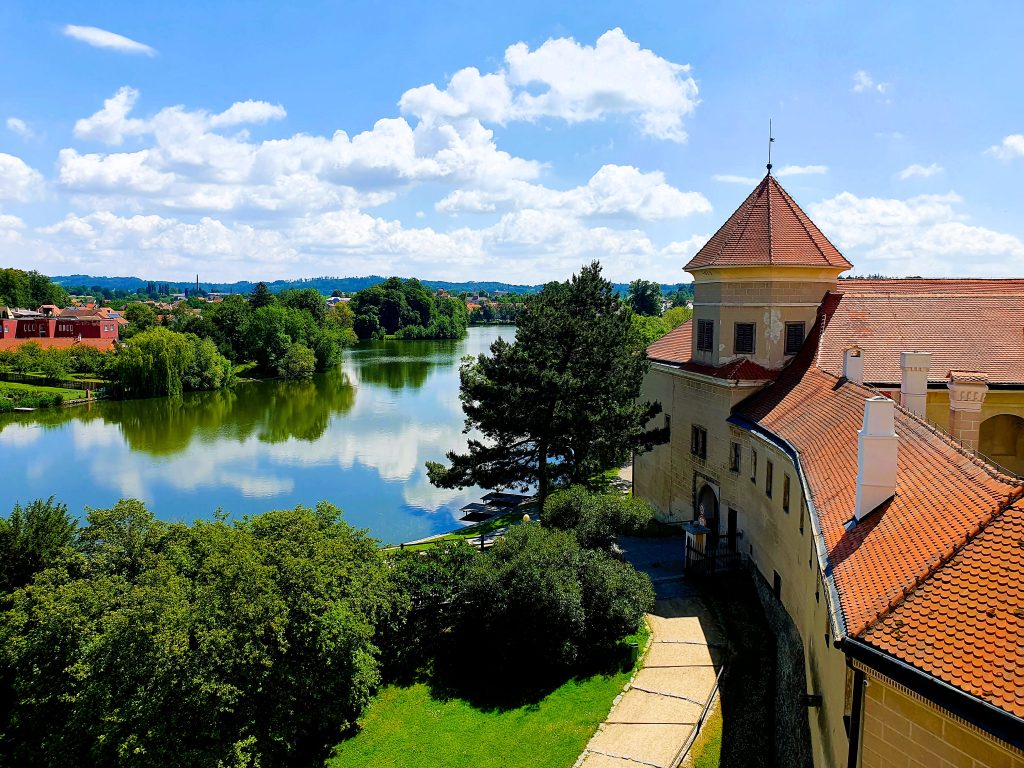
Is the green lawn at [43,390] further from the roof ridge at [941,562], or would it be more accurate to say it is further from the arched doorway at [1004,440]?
the roof ridge at [941,562]

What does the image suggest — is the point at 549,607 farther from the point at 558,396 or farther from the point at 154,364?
the point at 154,364

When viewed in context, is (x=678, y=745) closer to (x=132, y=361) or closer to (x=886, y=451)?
(x=886, y=451)

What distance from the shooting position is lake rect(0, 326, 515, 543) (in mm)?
32844

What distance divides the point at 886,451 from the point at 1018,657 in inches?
146

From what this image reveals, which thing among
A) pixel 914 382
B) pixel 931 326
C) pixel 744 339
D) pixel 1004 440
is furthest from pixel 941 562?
pixel 931 326

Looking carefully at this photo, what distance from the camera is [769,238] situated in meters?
20.3

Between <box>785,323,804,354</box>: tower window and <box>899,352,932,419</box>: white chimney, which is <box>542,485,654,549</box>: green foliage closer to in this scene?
<box>785,323,804,354</box>: tower window

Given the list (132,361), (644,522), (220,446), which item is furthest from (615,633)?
(132,361)

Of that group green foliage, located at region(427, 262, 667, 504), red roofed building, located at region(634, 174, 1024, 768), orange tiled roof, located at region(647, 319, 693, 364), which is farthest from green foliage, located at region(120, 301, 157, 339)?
red roofed building, located at region(634, 174, 1024, 768)

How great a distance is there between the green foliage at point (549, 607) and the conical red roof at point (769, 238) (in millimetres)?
9636

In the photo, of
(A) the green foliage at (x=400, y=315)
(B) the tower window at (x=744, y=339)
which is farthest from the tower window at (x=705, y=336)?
(A) the green foliage at (x=400, y=315)

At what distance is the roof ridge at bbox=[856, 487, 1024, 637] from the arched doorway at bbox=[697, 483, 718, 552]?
13.7 meters

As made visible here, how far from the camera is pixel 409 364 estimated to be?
92.2 meters

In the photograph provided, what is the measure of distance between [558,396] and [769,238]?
298 inches
